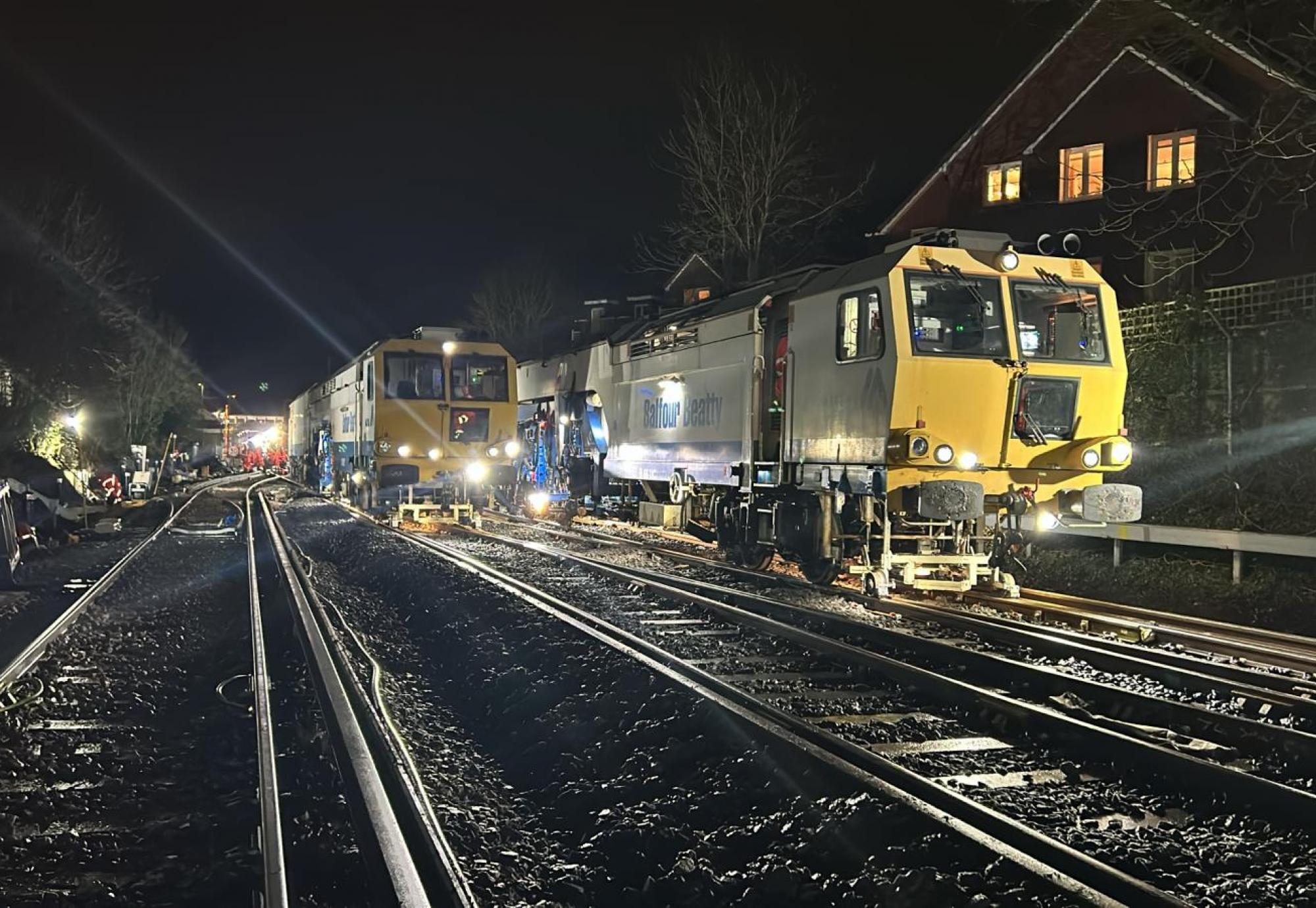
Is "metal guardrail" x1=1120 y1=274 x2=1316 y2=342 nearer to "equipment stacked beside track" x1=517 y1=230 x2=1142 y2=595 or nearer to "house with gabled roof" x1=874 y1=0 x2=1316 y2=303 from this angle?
"equipment stacked beside track" x1=517 y1=230 x2=1142 y2=595

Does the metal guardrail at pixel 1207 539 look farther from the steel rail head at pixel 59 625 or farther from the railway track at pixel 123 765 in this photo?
the steel rail head at pixel 59 625

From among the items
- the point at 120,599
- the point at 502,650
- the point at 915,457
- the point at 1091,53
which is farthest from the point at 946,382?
the point at 1091,53

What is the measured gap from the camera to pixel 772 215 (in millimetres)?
29016

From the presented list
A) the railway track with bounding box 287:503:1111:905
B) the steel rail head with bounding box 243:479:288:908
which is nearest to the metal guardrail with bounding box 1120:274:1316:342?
the railway track with bounding box 287:503:1111:905

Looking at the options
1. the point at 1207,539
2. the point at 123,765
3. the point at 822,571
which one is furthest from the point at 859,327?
the point at 123,765

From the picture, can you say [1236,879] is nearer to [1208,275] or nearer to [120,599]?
[120,599]

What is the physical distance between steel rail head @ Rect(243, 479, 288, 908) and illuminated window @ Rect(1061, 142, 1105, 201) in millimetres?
21879

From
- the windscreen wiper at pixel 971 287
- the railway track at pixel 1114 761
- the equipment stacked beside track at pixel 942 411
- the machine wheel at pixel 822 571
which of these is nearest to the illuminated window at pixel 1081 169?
the equipment stacked beside track at pixel 942 411

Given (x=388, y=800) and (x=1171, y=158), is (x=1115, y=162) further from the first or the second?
(x=388, y=800)

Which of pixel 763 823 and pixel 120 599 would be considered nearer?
pixel 763 823

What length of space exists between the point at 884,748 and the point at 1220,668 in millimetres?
3426

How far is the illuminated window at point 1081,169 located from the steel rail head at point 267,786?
21.9 m

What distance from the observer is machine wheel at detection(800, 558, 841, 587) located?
12.1 metres

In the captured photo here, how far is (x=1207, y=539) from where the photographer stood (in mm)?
12133
